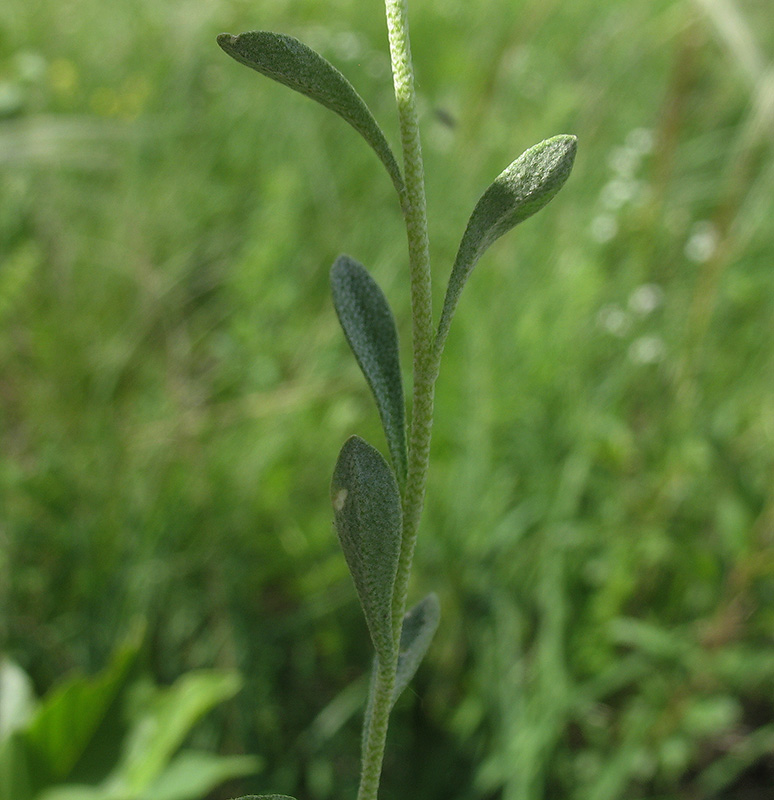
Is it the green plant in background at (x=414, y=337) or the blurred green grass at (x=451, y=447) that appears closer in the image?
the green plant in background at (x=414, y=337)

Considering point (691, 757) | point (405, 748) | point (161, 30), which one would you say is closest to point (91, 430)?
point (405, 748)

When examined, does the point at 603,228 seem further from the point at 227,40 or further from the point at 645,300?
the point at 227,40

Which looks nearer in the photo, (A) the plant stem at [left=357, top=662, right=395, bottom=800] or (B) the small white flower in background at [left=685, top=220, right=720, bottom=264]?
(A) the plant stem at [left=357, top=662, right=395, bottom=800]

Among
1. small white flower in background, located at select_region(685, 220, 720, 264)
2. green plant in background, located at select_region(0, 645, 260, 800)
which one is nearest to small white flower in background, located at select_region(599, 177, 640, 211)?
small white flower in background, located at select_region(685, 220, 720, 264)

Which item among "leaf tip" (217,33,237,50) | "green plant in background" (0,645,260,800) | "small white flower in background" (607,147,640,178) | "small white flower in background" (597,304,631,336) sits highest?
"small white flower in background" (607,147,640,178)

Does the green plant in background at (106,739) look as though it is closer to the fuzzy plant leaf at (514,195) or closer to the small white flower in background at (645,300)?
the fuzzy plant leaf at (514,195)

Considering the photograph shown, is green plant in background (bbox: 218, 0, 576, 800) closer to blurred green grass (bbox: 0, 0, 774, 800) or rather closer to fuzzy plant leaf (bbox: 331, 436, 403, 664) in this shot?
fuzzy plant leaf (bbox: 331, 436, 403, 664)

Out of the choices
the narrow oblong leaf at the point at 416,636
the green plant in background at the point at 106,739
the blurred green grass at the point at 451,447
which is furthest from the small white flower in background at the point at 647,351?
the narrow oblong leaf at the point at 416,636
